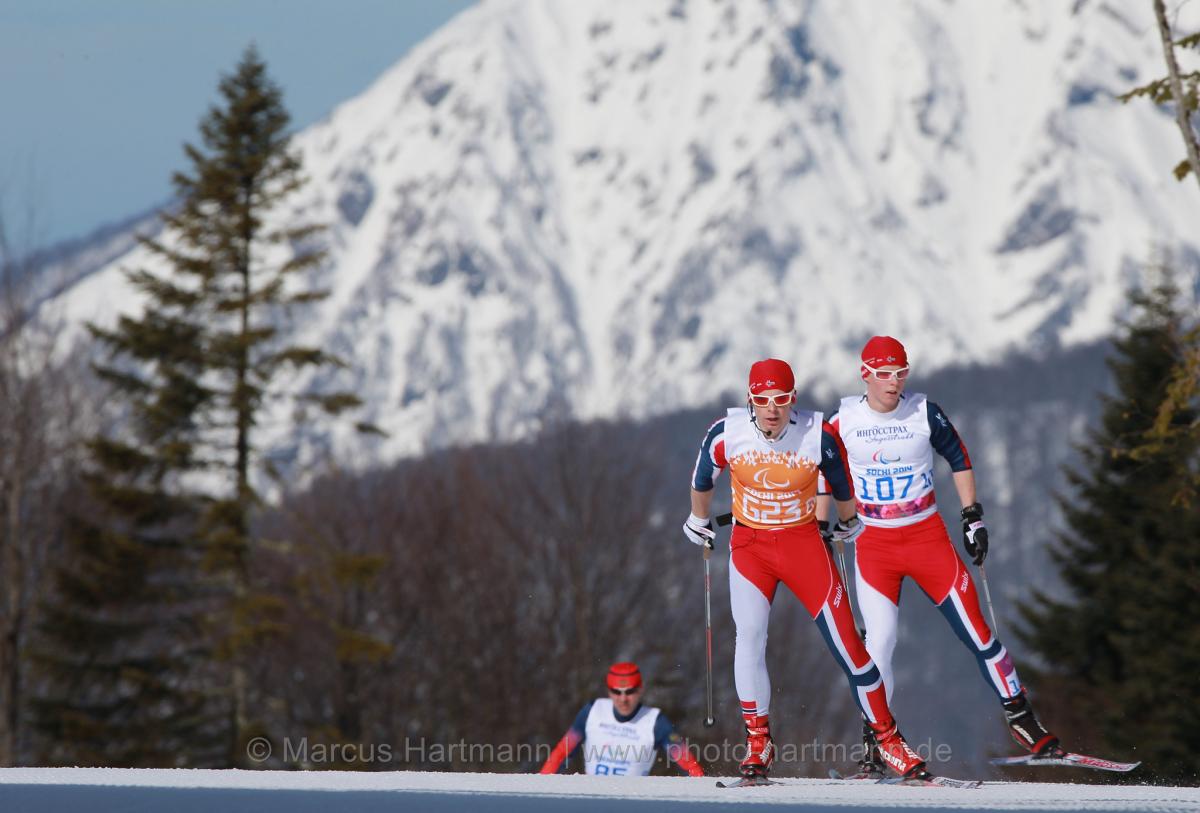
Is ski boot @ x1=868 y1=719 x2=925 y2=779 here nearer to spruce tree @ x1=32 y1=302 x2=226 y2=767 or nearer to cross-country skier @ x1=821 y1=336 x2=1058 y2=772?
cross-country skier @ x1=821 y1=336 x2=1058 y2=772

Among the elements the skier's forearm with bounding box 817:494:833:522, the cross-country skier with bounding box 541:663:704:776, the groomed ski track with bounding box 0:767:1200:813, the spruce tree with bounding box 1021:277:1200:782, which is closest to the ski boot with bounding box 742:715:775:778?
the groomed ski track with bounding box 0:767:1200:813

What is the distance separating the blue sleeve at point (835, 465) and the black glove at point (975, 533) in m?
0.78

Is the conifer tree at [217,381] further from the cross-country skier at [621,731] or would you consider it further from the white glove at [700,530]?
the white glove at [700,530]

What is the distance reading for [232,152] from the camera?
96.5 ft

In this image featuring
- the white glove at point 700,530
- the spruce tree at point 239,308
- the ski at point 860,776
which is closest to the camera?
the ski at point 860,776

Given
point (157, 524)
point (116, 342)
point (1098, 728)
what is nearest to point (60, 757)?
point (157, 524)


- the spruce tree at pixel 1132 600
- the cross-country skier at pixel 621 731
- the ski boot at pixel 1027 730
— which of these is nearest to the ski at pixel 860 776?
the ski boot at pixel 1027 730

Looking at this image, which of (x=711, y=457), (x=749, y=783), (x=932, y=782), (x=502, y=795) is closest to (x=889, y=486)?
(x=711, y=457)

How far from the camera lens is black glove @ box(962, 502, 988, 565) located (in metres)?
9.74

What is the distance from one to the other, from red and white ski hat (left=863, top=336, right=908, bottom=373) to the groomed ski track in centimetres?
261

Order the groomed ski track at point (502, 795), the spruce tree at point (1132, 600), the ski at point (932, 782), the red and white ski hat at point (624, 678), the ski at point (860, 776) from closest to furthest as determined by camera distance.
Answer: the groomed ski track at point (502, 795), the ski at point (932, 782), the ski at point (860, 776), the red and white ski hat at point (624, 678), the spruce tree at point (1132, 600)

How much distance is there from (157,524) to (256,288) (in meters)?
4.78

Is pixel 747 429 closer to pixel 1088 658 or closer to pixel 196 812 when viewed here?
pixel 196 812

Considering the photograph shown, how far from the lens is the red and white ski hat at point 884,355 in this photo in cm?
964
